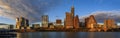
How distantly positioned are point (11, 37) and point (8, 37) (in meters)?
5.18

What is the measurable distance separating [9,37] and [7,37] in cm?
414

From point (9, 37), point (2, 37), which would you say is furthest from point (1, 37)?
point (9, 37)

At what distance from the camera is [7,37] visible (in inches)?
5359

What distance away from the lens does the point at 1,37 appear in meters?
132

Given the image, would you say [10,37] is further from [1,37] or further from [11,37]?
[1,37]

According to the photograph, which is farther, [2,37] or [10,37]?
[10,37]

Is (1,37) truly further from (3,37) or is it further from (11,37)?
(11,37)

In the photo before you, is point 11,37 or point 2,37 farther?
point 11,37

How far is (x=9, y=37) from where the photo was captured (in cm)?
14025

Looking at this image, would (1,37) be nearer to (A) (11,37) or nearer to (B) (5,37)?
(B) (5,37)

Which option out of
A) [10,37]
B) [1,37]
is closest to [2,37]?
[1,37]

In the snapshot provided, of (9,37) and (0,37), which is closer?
(0,37)

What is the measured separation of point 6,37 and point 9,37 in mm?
5534

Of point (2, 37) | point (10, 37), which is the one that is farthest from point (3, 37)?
point (10, 37)
